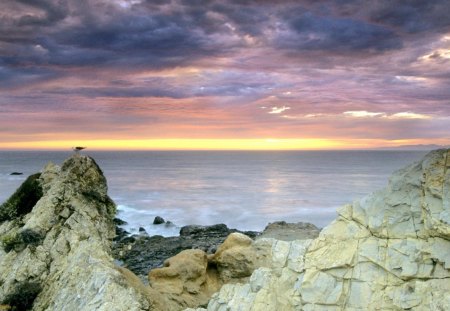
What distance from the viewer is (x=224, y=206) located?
68688 mm

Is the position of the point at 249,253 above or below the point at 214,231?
→ above

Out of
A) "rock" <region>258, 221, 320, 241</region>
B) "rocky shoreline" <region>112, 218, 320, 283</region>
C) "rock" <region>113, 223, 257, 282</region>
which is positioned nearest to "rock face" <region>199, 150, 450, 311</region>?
"rocky shoreline" <region>112, 218, 320, 283</region>

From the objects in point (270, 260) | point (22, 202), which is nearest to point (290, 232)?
point (270, 260)

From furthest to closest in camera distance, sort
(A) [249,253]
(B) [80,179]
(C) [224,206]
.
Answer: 1. (C) [224,206]
2. (A) [249,253]
3. (B) [80,179]

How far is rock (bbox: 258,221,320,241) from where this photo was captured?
3309 cm

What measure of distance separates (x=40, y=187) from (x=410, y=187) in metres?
14.8

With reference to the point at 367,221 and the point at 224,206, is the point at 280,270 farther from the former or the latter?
the point at 224,206

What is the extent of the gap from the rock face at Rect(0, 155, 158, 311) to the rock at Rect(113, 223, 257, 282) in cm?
1239

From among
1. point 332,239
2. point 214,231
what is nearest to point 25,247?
point 332,239

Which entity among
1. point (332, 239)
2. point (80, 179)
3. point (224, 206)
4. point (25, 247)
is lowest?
point (224, 206)

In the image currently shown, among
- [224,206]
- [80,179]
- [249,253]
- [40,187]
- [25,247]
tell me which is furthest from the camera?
[224,206]

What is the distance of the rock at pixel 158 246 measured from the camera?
3219cm

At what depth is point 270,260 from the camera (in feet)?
47.3

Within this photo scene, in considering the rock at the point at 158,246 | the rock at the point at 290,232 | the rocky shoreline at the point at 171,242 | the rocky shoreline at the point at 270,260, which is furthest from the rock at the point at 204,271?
the rock at the point at 290,232
